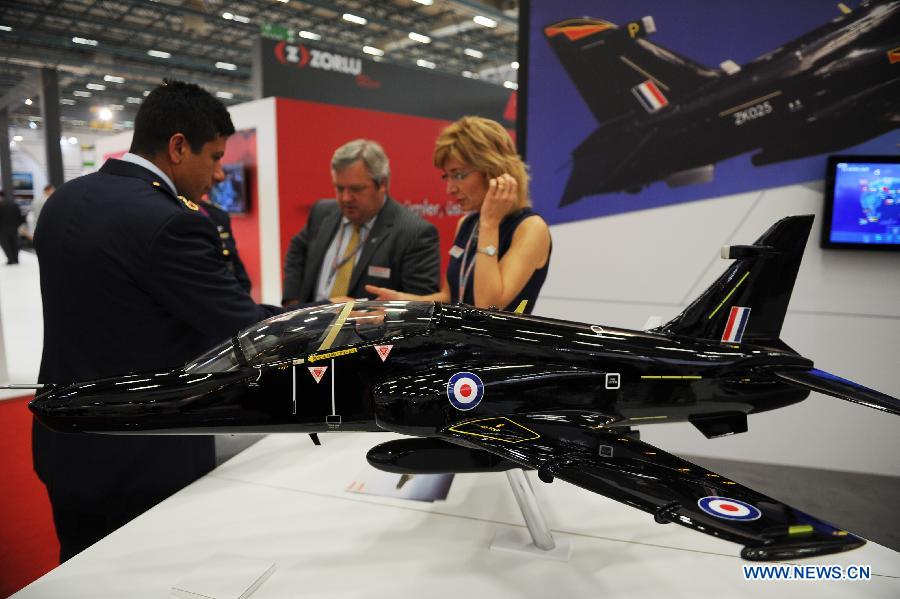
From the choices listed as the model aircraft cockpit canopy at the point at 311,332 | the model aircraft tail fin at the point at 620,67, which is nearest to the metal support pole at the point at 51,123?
the model aircraft tail fin at the point at 620,67

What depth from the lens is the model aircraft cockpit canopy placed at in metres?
1.63

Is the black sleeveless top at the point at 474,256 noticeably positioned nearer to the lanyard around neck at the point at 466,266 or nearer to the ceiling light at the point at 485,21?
the lanyard around neck at the point at 466,266

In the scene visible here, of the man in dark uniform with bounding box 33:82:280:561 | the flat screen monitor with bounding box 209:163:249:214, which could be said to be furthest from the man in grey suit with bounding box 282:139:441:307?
the flat screen monitor with bounding box 209:163:249:214

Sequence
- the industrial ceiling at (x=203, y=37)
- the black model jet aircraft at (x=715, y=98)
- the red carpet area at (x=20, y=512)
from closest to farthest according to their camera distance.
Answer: the red carpet area at (x=20, y=512) → the black model jet aircraft at (x=715, y=98) → the industrial ceiling at (x=203, y=37)

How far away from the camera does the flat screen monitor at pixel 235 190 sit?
779 centimetres

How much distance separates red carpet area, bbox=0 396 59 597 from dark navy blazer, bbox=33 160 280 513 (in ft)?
3.94

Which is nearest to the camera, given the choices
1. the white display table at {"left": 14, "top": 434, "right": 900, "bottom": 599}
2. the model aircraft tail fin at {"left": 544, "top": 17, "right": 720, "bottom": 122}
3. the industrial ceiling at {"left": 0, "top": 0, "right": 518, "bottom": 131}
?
the white display table at {"left": 14, "top": 434, "right": 900, "bottom": 599}

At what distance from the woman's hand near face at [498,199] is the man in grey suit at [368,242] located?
88 centimetres

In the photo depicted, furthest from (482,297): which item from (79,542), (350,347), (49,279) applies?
(79,542)

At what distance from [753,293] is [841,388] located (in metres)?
0.44

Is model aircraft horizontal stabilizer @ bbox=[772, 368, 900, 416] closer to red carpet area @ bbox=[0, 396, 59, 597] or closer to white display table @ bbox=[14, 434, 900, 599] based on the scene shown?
white display table @ bbox=[14, 434, 900, 599]

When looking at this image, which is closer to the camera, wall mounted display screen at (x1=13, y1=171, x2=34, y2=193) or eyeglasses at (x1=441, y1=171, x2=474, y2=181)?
eyeglasses at (x1=441, y1=171, x2=474, y2=181)

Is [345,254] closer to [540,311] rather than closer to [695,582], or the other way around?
[540,311]

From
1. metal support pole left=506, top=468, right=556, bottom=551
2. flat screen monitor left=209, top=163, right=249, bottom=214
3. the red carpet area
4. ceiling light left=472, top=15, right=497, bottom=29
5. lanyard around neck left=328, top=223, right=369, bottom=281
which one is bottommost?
the red carpet area
